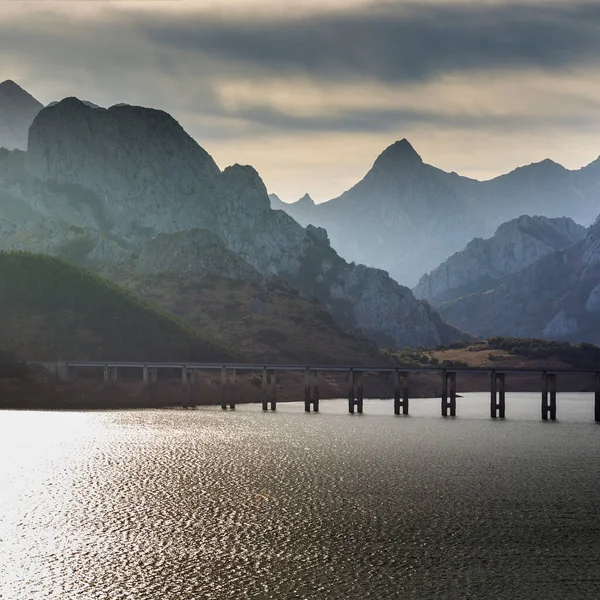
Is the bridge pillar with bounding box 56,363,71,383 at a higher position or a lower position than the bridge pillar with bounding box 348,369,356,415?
higher

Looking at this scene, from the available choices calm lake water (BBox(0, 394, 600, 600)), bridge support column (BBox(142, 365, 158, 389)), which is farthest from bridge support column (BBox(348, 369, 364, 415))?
calm lake water (BBox(0, 394, 600, 600))

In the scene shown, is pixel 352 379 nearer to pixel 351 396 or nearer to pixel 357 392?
pixel 351 396

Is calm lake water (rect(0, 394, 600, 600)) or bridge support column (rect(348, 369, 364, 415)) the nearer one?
calm lake water (rect(0, 394, 600, 600))

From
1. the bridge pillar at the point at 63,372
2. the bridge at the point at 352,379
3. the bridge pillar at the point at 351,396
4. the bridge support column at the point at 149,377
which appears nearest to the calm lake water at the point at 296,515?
the bridge at the point at 352,379

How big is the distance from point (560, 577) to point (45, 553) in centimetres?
3043

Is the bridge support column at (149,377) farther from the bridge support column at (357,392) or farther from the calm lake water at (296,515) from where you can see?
the calm lake water at (296,515)

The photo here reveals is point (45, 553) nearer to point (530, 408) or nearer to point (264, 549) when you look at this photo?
point (264, 549)

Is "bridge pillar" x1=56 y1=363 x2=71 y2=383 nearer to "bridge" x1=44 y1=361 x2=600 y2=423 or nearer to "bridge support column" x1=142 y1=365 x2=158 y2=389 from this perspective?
"bridge" x1=44 y1=361 x2=600 y2=423

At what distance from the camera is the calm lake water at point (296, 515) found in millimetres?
A: 49812

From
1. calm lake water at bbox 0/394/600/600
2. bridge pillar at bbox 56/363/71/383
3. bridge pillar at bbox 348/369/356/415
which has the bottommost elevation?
calm lake water at bbox 0/394/600/600

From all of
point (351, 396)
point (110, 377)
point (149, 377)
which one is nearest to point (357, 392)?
point (351, 396)

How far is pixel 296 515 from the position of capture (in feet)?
221

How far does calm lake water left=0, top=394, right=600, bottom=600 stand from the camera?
1961 inches

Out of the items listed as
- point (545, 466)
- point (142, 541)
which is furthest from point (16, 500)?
point (545, 466)
